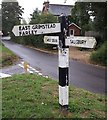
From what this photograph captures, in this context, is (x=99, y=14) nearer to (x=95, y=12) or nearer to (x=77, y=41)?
(x=95, y=12)

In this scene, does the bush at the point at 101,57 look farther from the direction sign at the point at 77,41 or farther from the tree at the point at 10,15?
the tree at the point at 10,15

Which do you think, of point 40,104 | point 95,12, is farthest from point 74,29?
point 40,104

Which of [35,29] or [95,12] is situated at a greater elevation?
[95,12]

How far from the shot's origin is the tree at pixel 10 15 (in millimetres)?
65213

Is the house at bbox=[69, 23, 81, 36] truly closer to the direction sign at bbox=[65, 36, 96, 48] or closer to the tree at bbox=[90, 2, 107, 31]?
the tree at bbox=[90, 2, 107, 31]

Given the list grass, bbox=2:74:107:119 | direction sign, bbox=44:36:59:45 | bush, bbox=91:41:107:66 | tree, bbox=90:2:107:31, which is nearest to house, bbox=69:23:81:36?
tree, bbox=90:2:107:31

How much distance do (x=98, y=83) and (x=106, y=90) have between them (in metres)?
2.00

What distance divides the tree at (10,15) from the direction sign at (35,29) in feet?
192

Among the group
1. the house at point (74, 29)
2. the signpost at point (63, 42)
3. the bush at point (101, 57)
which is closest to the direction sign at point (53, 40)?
the signpost at point (63, 42)

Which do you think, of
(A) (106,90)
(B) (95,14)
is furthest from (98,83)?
(B) (95,14)

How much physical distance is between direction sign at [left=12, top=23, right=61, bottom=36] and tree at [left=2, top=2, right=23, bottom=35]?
192 feet

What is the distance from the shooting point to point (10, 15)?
221 feet

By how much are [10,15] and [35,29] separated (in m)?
63.0

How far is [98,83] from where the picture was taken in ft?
46.7
